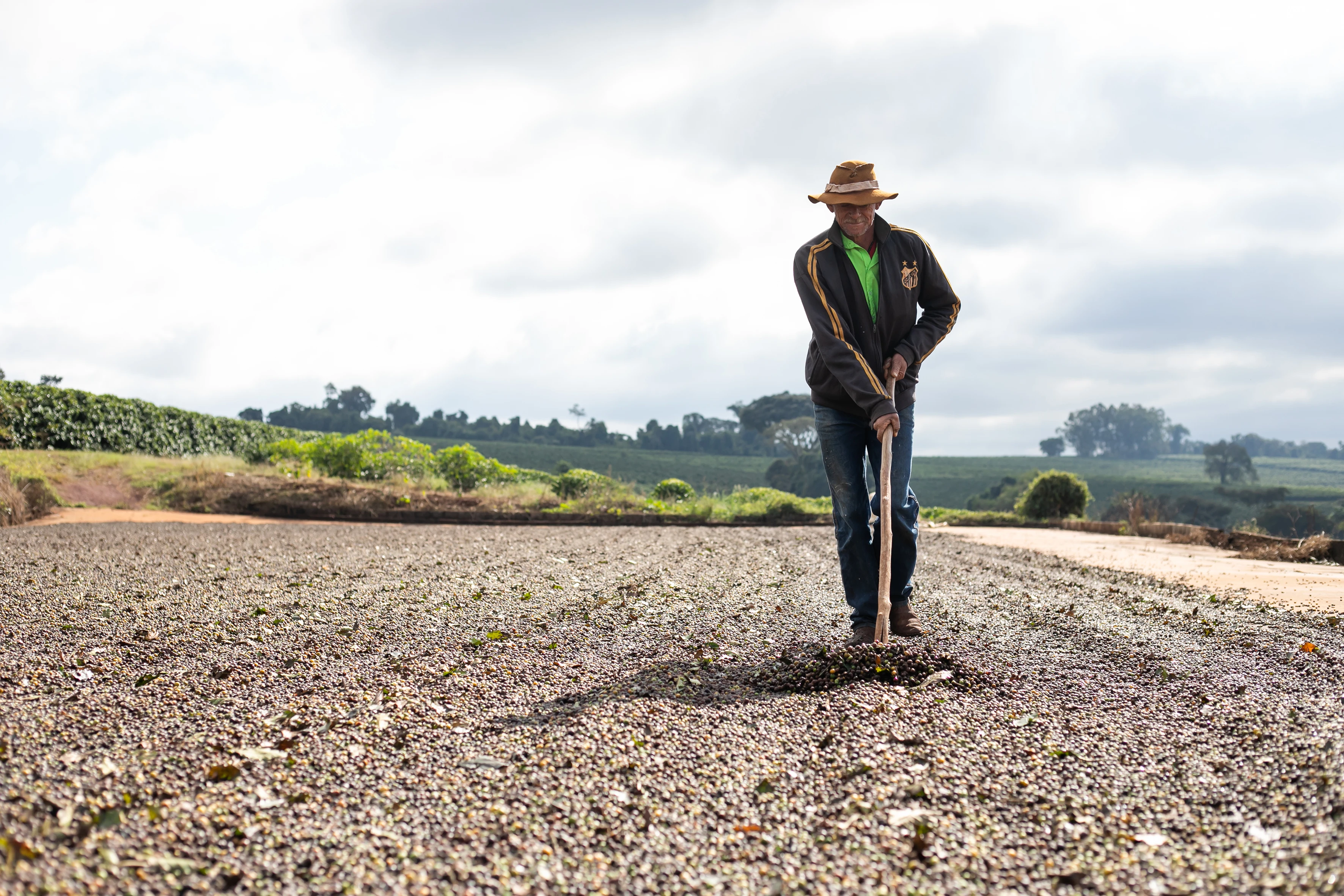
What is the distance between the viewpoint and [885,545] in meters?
3.38

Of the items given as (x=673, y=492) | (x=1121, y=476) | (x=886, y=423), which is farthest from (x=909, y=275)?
(x=1121, y=476)

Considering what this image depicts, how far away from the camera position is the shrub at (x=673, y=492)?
52.6 ft

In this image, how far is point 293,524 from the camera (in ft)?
35.0

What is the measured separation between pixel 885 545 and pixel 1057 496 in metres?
13.5

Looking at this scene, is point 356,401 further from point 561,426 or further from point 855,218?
point 855,218

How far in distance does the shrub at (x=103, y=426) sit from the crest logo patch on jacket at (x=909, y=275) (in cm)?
1907

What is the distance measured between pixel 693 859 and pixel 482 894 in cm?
43

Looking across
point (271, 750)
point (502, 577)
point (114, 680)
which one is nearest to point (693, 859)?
point (271, 750)

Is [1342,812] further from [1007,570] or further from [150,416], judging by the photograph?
[150,416]

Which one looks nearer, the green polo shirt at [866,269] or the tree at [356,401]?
the green polo shirt at [866,269]

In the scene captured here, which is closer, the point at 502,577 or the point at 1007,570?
the point at 502,577

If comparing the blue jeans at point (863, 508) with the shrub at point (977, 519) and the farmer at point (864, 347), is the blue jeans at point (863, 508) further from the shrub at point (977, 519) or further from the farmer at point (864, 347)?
the shrub at point (977, 519)

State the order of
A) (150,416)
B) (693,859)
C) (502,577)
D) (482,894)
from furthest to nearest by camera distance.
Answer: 1. (150,416)
2. (502,577)
3. (693,859)
4. (482,894)

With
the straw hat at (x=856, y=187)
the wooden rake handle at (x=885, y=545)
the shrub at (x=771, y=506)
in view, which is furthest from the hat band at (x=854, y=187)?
the shrub at (x=771, y=506)
